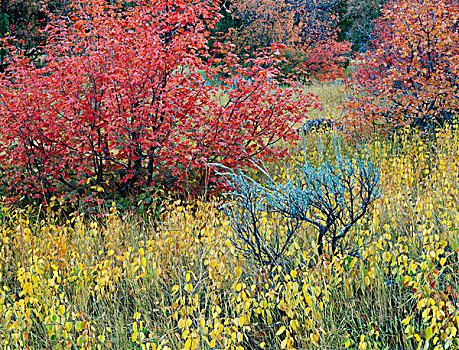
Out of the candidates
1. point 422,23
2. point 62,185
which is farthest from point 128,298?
point 422,23

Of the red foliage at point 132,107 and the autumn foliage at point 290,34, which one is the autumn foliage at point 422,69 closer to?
the red foliage at point 132,107

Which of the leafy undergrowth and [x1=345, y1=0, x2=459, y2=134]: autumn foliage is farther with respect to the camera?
[x1=345, y1=0, x2=459, y2=134]: autumn foliage

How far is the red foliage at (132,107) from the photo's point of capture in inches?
171

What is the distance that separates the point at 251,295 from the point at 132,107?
2.73 m

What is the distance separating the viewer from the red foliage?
434 cm

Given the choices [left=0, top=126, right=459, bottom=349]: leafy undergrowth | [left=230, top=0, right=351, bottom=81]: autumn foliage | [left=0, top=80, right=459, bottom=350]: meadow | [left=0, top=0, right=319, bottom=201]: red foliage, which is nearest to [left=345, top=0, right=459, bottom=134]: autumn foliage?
[left=0, top=0, right=319, bottom=201]: red foliage

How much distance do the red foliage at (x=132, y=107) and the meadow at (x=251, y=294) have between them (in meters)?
1.04

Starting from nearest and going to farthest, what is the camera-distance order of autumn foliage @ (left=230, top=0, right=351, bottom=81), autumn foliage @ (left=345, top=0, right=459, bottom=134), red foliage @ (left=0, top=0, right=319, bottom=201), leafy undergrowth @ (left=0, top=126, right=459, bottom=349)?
leafy undergrowth @ (left=0, top=126, right=459, bottom=349), red foliage @ (left=0, top=0, right=319, bottom=201), autumn foliage @ (left=345, top=0, right=459, bottom=134), autumn foliage @ (left=230, top=0, right=351, bottom=81)

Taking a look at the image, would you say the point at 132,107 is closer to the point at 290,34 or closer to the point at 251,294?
the point at 251,294

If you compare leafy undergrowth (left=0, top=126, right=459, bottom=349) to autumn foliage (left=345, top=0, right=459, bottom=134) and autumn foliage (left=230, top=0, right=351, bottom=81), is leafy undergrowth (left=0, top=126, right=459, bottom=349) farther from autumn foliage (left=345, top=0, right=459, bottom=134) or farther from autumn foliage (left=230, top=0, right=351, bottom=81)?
autumn foliage (left=230, top=0, right=351, bottom=81)

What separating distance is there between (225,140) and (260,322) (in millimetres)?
2617

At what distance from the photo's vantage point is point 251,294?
2576mm

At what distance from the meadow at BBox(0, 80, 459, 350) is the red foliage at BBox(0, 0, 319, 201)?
104cm

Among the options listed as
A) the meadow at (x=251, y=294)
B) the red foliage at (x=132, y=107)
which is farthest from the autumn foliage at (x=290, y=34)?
the meadow at (x=251, y=294)
